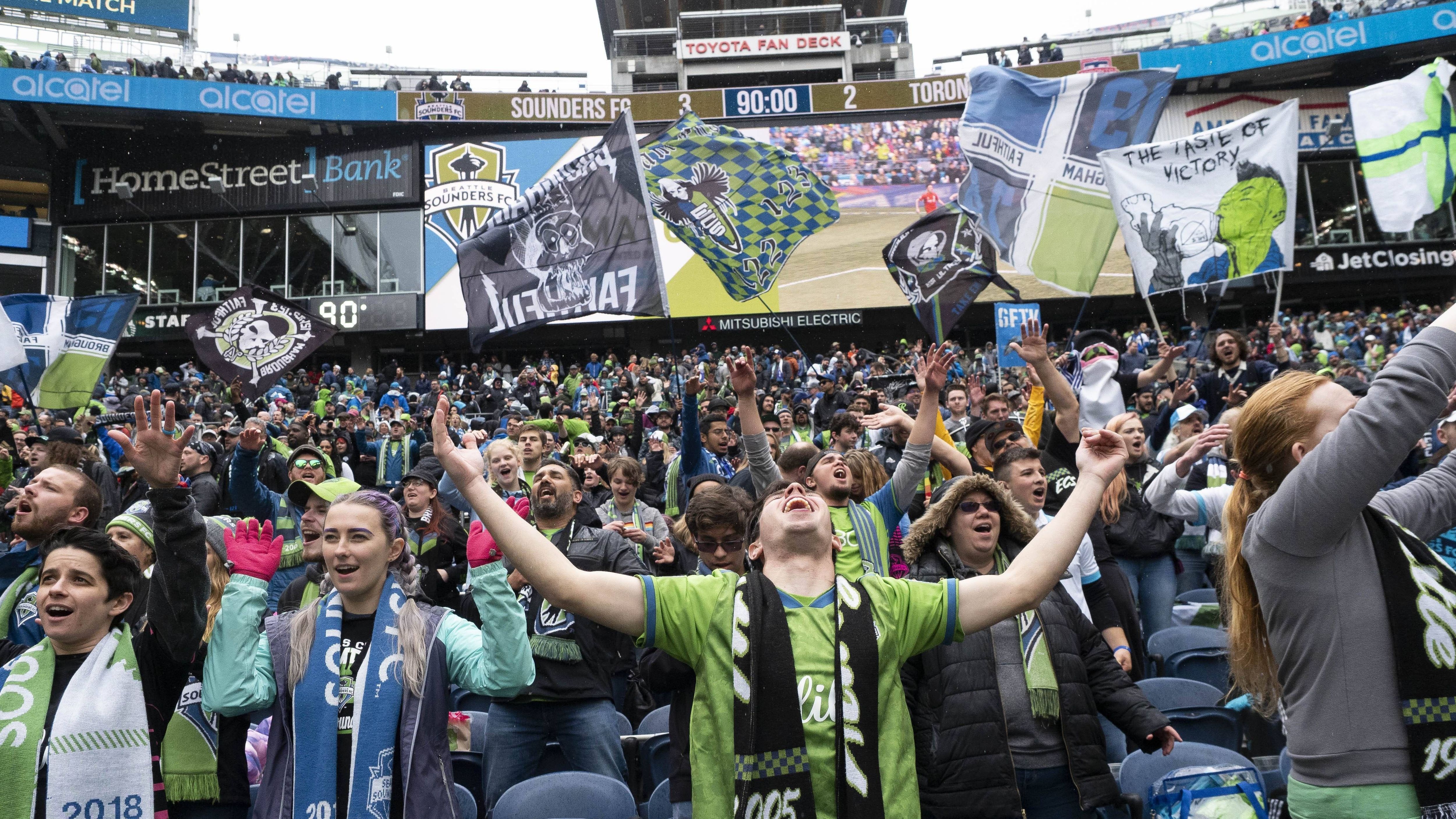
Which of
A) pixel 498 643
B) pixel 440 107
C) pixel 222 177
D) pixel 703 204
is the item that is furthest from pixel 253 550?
pixel 222 177

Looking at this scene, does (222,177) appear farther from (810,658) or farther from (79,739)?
(810,658)

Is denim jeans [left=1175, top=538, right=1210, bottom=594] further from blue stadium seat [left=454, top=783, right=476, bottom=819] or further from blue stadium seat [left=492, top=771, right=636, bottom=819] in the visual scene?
blue stadium seat [left=454, top=783, right=476, bottom=819]

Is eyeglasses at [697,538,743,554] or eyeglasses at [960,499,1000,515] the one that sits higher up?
eyeglasses at [960,499,1000,515]

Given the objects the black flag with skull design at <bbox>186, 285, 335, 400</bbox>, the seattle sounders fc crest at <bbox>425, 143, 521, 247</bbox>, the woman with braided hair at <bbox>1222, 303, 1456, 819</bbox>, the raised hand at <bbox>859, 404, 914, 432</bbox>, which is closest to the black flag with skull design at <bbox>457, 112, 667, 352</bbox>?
the black flag with skull design at <bbox>186, 285, 335, 400</bbox>

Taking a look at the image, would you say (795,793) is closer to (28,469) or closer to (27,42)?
(28,469)

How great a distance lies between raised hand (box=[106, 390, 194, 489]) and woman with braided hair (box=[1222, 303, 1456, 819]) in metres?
2.71

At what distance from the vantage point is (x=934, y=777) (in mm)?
2971

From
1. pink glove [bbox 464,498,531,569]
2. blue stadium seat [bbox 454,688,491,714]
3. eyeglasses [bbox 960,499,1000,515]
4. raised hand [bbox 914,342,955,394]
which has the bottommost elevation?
blue stadium seat [bbox 454,688,491,714]

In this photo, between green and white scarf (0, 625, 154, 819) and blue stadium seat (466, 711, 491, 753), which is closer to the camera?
green and white scarf (0, 625, 154, 819)

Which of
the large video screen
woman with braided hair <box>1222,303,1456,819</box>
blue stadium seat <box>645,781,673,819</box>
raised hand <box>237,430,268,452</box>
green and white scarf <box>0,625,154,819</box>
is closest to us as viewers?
woman with braided hair <box>1222,303,1456,819</box>

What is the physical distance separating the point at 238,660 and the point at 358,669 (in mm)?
344

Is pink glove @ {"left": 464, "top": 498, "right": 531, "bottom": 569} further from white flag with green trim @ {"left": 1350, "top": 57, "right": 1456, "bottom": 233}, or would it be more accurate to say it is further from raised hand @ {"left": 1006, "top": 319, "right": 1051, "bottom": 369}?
white flag with green trim @ {"left": 1350, "top": 57, "right": 1456, "bottom": 233}

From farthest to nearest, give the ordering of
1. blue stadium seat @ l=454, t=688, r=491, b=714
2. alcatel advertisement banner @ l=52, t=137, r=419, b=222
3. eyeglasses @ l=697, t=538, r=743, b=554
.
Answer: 1. alcatel advertisement banner @ l=52, t=137, r=419, b=222
2. blue stadium seat @ l=454, t=688, r=491, b=714
3. eyeglasses @ l=697, t=538, r=743, b=554

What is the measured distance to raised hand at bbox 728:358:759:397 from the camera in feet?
15.2
